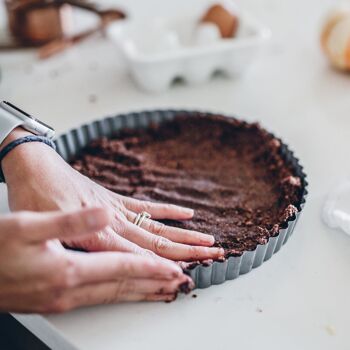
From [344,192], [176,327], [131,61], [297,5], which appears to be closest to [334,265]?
[344,192]

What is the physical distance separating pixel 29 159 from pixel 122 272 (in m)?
0.25

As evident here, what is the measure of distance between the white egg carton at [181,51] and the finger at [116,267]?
593 mm

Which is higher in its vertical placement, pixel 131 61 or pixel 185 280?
pixel 131 61

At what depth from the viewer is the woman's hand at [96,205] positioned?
66cm

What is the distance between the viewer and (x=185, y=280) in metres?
0.63

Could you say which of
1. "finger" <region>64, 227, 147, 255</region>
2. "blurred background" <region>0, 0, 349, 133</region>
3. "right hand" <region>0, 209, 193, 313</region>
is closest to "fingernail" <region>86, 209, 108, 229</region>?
"right hand" <region>0, 209, 193, 313</region>

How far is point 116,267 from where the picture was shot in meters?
0.58

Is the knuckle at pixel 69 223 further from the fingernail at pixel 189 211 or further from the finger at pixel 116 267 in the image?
the fingernail at pixel 189 211

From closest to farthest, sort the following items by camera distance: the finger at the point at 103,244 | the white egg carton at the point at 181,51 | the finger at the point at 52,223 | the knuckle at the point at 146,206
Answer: the finger at the point at 52,223 → the finger at the point at 103,244 → the knuckle at the point at 146,206 → the white egg carton at the point at 181,51

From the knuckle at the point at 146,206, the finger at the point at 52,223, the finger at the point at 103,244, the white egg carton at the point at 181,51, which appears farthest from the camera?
the white egg carton at the point at 181,51

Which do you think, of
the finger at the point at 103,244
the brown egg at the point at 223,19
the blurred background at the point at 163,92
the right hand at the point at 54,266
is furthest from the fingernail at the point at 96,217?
the brown egg at the point at 223,19

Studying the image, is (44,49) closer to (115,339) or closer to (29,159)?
(29,159)

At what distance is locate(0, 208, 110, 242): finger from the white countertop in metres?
0.14

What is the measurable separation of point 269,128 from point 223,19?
314mm
